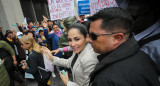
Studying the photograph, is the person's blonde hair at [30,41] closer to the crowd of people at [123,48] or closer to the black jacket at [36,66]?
the black jacket at [36,66]

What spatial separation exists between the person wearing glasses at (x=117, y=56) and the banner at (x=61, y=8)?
2718 mm

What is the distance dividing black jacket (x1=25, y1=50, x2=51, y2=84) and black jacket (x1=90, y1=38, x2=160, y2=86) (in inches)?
73.9

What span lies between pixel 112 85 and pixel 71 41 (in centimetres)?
107

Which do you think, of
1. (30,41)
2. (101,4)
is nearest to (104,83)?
(30,41)

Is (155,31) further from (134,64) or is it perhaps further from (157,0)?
(134,64)

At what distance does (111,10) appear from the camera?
32.7 inches

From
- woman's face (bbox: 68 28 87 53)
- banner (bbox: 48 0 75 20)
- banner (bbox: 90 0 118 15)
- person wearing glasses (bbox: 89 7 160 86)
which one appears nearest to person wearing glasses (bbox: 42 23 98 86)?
woman's face (bbox: 68 28 87 53)

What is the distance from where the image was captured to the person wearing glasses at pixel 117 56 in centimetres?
65

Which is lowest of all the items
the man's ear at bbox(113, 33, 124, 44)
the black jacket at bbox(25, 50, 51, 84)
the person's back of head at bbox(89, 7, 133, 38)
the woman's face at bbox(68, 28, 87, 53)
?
the black jacket at bbox(25, 50, 51, 84)

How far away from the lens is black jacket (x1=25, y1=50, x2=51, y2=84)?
2.25 metres

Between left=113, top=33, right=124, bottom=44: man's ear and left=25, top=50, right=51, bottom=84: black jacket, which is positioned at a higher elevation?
left=113, top=33, right=124, bottom=44: man's ear

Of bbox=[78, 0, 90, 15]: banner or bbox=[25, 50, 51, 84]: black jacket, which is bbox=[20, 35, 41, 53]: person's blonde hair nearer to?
bbox=[25, 50, 51, 84]: black jacket

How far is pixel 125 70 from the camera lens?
0.66 metres

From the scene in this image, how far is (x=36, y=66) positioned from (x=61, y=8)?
6.56 feet
